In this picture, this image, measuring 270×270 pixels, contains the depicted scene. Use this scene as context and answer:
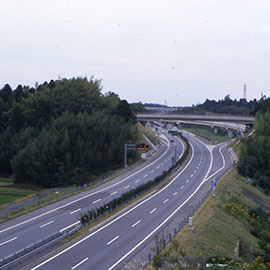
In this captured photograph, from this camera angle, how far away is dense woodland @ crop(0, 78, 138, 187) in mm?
58844

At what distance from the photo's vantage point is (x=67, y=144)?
2392 inches

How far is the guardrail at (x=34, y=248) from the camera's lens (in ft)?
59.1

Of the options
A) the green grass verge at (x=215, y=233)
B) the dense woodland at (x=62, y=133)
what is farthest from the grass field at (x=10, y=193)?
the green grass verge at (x=215, y=233)

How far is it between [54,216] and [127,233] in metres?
7.42

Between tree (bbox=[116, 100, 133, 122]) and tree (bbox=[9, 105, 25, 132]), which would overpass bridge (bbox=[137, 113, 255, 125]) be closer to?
tree (bbox=[116, 100, 133, 122])

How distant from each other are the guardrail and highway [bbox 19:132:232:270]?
89 centimetres

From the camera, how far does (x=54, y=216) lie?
28781mm

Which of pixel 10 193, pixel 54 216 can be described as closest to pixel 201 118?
pixel 10 193

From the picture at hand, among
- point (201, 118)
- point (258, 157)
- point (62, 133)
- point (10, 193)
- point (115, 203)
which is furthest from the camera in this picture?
point (201, 118)

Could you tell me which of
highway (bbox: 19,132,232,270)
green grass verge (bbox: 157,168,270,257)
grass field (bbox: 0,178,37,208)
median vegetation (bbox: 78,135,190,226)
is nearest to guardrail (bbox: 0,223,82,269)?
highway (bbox: 19,132,232,270)

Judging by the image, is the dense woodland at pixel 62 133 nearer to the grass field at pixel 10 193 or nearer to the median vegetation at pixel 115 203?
the grass field at pixel 10 193

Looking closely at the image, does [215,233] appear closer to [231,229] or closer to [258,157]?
[231,229]

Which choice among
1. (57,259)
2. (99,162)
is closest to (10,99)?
(99,162)

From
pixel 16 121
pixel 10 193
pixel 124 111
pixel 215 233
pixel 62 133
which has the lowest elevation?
pixel 10 193
